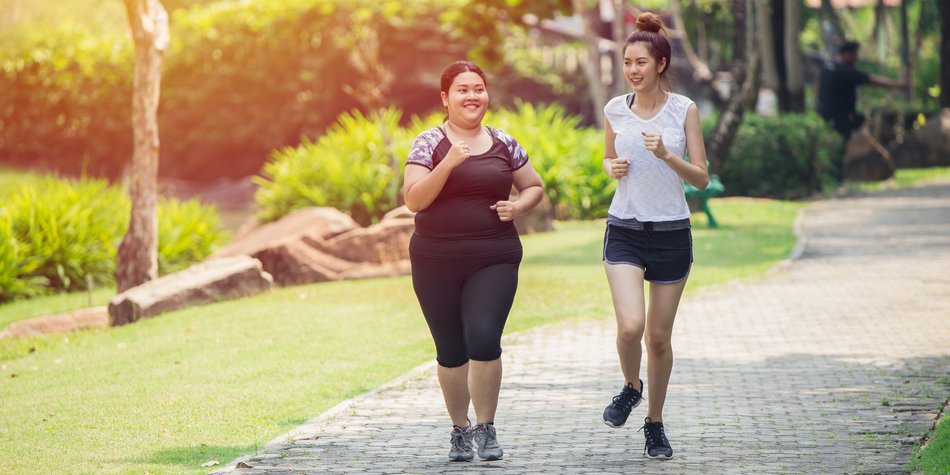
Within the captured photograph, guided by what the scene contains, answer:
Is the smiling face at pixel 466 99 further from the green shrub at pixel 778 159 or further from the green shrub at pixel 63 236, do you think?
the green shrub at pixel 778 159

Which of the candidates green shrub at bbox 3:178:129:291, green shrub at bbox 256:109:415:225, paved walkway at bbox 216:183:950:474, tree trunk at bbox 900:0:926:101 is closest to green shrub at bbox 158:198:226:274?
green shrub at bbox 3:178:129:291

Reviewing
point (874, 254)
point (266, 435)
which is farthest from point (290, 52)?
point (266, 435)

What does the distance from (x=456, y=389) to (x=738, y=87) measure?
1567 centimetres

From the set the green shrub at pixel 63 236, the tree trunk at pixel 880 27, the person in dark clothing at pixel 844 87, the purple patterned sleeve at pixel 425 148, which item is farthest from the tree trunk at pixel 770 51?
the purple patterned sleeve at pixel 425 148

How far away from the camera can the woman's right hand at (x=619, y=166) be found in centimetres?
622

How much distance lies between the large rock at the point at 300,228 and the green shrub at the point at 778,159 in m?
8.33

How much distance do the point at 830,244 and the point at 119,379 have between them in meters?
9.47

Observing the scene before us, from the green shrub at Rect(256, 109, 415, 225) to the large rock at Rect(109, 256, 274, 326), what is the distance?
4.97 metres

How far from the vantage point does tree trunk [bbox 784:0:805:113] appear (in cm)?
2725

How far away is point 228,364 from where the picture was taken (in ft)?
32.0

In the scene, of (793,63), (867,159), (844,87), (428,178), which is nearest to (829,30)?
(793,63)

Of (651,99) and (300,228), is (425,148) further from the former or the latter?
(300,228)

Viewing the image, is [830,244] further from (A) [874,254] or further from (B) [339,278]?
(B) [339,278]

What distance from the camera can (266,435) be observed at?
23.9 feet
